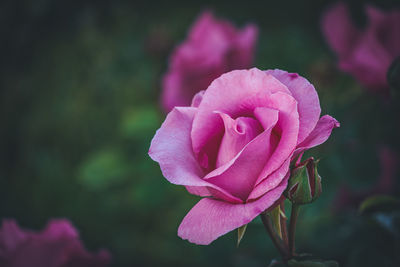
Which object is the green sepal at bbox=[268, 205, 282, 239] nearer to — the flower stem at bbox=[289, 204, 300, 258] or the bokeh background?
the flower stem at bbox=[289, 204, 300, 258]

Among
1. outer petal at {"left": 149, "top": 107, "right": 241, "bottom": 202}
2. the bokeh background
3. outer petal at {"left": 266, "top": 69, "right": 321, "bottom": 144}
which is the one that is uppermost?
outer petal at {"left": 266, "top": 69, "right": 321, "bottom": 144}

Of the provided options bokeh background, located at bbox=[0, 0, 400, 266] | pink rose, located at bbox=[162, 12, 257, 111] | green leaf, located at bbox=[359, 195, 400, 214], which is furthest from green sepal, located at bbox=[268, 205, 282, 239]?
pink rose, located at bbox=[162, 12, 257, 111]

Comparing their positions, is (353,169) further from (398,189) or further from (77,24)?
(77,24)

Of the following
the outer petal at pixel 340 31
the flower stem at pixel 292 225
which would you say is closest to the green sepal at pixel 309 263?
the flower stem at pixel 292 225

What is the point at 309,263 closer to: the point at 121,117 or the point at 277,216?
the point at 277,216

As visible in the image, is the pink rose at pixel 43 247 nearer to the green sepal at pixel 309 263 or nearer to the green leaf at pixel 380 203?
the green sepal at pixel 309 263
